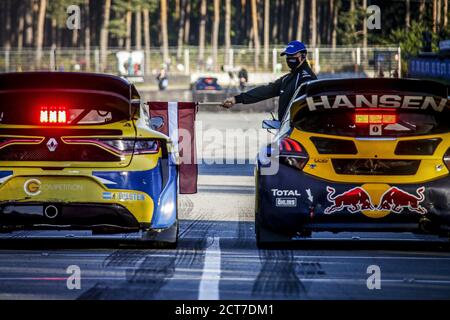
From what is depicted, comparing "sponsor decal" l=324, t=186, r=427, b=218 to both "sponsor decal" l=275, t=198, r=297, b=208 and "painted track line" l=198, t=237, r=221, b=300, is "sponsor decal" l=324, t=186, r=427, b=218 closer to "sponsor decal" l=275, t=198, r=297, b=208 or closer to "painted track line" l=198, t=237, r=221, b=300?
"sponsor decal" l=275, t=198, r=297, b=208

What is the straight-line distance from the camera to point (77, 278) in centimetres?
902

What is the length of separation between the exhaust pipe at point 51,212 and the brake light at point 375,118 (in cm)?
245

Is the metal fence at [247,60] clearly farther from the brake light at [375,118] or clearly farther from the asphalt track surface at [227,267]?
the brake light at [375,118]

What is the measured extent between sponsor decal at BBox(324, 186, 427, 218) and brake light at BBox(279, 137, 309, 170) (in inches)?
13.7

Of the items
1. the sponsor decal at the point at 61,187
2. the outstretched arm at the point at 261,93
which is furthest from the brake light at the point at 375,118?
the outstretched arm at the point at 261,93

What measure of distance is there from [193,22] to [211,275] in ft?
510

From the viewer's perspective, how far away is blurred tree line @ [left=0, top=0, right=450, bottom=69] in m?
116

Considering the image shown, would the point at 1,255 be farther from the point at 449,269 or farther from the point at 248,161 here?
the point at 248,161

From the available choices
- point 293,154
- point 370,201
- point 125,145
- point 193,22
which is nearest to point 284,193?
point 293,154

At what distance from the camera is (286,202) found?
10641 mm

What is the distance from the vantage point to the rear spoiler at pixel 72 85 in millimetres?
10906

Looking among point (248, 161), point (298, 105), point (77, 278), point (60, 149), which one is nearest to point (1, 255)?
point (60, 149)

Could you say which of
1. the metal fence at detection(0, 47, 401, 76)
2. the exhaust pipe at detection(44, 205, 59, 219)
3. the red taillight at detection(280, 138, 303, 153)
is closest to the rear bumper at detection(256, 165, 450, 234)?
the red taillight at detection(280, 138, 303, 153)

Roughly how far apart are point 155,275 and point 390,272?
64.4 inches
